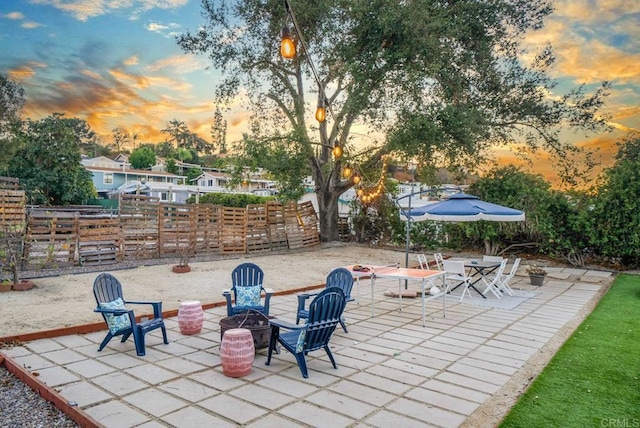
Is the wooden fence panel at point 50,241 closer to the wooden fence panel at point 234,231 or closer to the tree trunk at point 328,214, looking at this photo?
the wooden fence panel at point 234,231

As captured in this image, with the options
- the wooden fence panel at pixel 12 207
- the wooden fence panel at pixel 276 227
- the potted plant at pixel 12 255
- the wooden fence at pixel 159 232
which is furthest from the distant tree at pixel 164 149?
the potted plant at pixel 12 255

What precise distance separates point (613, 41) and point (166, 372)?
46.9 feet

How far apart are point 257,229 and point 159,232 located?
3.45 meters

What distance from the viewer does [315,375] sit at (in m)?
3.90

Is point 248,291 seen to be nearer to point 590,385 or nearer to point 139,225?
point 590,385

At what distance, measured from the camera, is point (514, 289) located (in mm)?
8656

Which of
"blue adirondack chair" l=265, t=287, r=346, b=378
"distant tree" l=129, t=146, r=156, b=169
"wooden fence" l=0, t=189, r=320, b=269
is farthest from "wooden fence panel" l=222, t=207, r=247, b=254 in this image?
"distant tree" l=129, t=146, r=156, b=169

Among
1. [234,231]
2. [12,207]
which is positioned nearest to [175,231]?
[234,231]

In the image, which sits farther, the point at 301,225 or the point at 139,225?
the point at 301,225

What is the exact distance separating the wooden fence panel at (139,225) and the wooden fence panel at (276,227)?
13.3ft

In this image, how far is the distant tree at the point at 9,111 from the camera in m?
22.1

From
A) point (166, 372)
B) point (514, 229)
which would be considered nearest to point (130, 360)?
A: point (166, 372)

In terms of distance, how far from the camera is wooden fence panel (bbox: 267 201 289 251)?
14.5 m

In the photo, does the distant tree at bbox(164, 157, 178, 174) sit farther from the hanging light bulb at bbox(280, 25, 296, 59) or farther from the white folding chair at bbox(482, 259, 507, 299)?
the hanging light bulb at bbox(280, 25, 296, 59)
